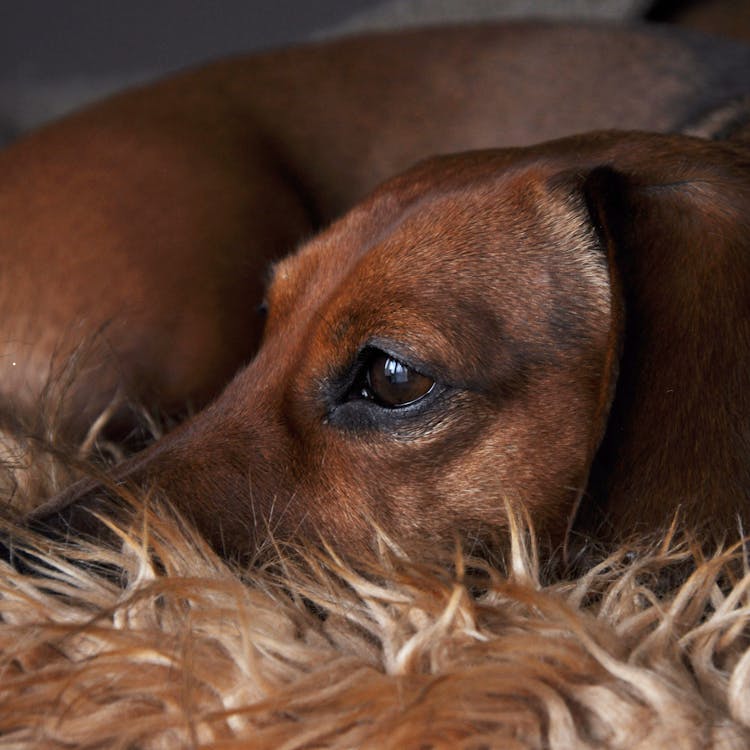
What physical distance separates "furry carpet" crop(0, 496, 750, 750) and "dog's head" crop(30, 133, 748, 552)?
0.08 m

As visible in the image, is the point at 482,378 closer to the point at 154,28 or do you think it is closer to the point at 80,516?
the point at 80,516

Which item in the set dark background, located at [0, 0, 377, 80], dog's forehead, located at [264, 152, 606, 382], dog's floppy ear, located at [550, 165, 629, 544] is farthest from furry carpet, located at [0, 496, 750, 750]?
dark background, located at [0, 0, 377, 80]

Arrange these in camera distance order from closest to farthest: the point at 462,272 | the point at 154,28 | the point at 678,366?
the point at 678,366 < the point at 462,272 < the point at 154,28

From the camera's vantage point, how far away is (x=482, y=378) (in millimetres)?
1220

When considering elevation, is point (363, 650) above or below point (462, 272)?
below

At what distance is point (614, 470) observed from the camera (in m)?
1.17

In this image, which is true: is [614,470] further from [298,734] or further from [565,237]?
[298,734]

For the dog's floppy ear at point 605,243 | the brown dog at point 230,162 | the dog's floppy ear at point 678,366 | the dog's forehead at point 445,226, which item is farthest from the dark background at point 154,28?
the dog's floppy ear at point 678,366

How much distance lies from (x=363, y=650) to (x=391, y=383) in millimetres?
349

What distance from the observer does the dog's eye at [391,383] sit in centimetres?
124

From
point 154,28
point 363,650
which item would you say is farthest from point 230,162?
point 154,28

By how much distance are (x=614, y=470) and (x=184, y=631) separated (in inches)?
19.9

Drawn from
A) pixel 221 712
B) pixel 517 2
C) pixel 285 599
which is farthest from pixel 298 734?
pixel 517 2

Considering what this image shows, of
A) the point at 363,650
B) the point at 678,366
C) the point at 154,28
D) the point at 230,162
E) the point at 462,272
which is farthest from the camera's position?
the point at 154,28
